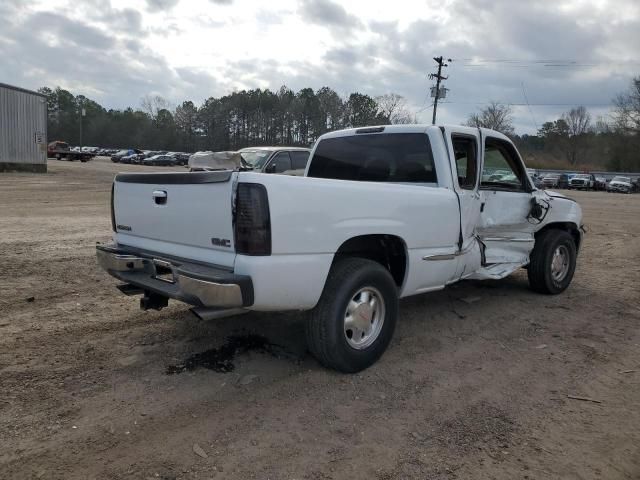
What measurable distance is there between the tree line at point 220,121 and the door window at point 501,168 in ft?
253

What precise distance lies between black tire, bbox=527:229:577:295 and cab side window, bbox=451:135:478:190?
1.75 meters

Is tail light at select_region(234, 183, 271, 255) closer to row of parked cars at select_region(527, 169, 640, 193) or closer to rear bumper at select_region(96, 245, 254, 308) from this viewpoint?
rear bumper at select_region(96, 245, 254, 308)

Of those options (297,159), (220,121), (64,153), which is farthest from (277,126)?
(297,159)

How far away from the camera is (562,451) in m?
2.97

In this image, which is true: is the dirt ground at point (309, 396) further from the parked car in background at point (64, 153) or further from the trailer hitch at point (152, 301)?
the parked car in background at point (64, 153)

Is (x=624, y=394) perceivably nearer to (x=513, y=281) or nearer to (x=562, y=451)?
(x=562, y=451)

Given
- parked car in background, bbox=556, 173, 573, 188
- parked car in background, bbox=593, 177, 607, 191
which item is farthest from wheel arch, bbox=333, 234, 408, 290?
parked car in background, bbox=593, 177, 607, 191

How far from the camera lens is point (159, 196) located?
392 cm

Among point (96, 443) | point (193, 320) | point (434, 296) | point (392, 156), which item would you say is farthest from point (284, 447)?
point (434, 296)

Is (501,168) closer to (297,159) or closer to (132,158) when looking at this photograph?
(297,159)

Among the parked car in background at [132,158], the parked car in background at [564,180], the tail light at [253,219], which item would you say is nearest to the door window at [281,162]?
the tail light at [253,219]

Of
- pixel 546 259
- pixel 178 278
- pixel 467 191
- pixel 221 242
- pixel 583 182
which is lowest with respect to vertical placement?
pixel 546 259

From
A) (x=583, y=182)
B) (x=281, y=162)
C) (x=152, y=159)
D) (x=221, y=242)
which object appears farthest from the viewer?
(x=152, y=159)

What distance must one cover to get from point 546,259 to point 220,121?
4287 inches
